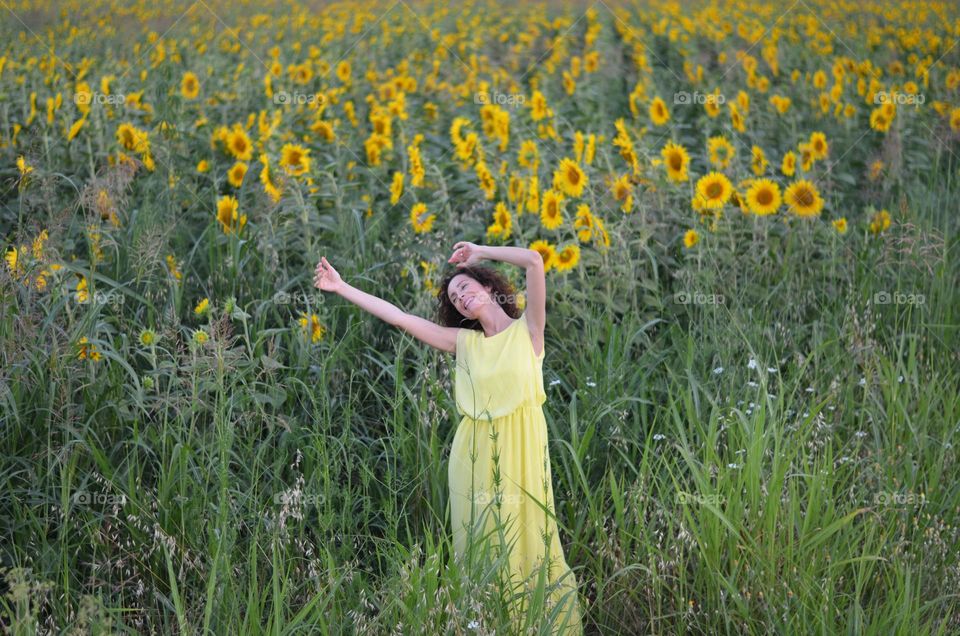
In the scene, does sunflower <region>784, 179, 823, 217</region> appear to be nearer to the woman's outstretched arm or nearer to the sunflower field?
the sunflower field

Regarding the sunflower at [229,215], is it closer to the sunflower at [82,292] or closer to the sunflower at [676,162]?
the sunflower at [82,292]

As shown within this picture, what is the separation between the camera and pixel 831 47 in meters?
8.15

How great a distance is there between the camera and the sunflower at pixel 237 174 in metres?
4.54

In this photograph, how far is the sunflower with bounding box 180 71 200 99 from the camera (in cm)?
572

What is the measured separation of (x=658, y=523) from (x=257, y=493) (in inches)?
45.3

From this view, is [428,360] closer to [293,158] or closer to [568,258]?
[568,258]

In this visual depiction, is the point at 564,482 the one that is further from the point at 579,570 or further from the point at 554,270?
the point at 554,270

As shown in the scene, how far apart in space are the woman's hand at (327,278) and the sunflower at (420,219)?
1097mm

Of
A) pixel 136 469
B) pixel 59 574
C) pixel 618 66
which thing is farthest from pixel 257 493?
pixel 618 66

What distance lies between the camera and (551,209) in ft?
13.4

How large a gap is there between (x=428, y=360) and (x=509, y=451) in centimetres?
88

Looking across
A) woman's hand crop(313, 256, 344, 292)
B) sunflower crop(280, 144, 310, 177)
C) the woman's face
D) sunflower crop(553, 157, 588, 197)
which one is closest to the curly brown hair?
the woman's face

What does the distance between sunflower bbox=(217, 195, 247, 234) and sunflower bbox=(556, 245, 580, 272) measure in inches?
47.5

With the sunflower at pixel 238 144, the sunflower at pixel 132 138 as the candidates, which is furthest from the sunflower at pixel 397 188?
the sunflower at pixel 132 138
